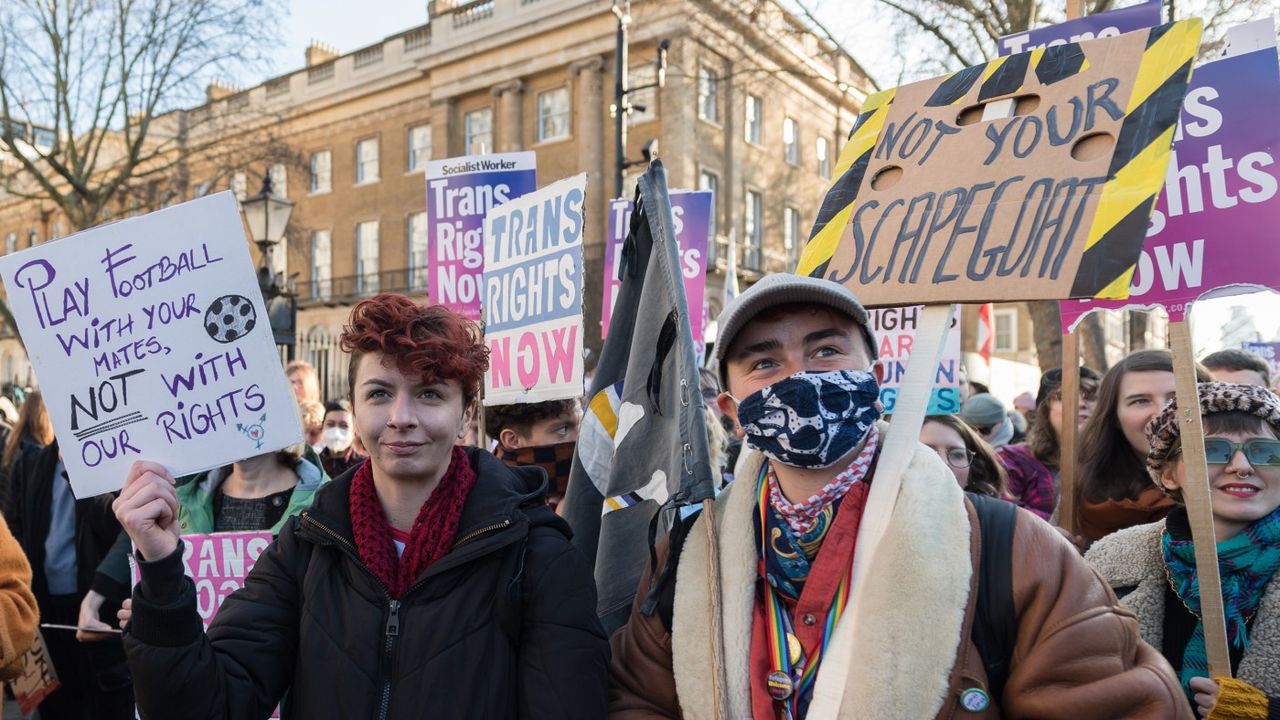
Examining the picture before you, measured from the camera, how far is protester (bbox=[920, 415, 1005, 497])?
3.99 meters

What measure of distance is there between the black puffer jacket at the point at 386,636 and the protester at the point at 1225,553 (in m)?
1.49

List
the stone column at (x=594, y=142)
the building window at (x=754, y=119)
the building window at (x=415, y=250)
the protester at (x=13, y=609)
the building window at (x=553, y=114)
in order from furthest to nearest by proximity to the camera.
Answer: the building window at (x=415, y=250) → the building window at (x=754, y=119) → the building window at (x=553, y=114) → the stone column at (x=594, y=142) → the protester at (x=13, y=609)

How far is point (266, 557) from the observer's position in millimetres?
2232

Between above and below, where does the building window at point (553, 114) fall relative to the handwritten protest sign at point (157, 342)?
above

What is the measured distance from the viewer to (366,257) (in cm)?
3322

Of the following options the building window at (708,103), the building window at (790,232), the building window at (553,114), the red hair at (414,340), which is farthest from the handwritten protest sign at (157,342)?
the building window at (790,232)

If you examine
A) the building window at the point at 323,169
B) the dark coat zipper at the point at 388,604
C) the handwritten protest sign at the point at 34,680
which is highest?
the building window at the point at 323,169

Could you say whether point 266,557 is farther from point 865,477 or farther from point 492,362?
point 492,362

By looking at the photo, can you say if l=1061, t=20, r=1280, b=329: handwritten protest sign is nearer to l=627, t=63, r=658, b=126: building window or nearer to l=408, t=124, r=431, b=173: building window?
l=627, t=63, r=658, b=126: building window

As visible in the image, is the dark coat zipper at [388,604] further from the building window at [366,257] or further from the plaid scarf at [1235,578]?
the building window at [366,257]

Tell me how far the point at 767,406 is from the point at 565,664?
69cm

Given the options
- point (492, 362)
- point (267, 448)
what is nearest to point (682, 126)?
point (492, 362)

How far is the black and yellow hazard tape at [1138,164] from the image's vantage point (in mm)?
1749

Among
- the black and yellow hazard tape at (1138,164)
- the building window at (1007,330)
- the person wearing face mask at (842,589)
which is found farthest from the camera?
the building window at (1007,330)
